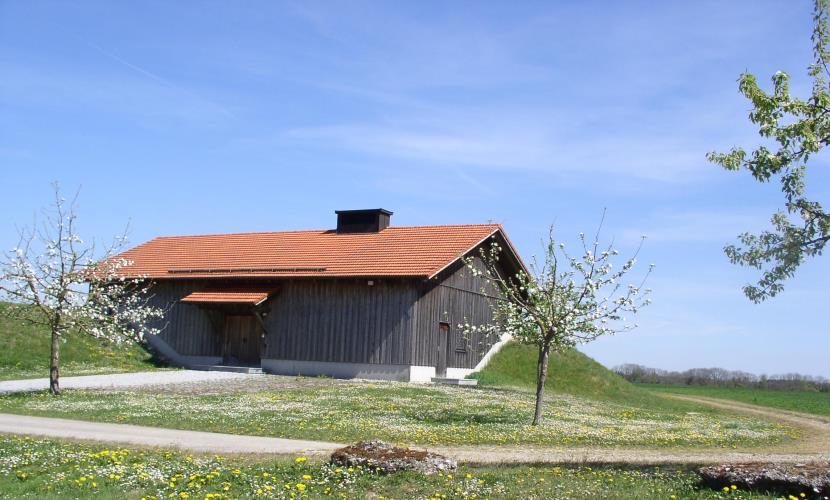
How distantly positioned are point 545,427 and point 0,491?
13.3 metres

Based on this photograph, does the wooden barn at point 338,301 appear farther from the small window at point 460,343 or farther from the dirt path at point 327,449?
the dirt path at point 327,449

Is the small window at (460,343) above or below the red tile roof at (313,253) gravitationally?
below

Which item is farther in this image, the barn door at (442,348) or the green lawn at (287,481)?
the barn door at (442,348)

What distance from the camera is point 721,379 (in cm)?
8200

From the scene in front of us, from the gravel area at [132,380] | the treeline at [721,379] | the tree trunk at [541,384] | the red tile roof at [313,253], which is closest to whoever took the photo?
the tree trunk at [541,384]

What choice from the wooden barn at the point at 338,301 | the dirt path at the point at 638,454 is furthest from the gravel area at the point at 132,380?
the dirt path at the point at 638,454

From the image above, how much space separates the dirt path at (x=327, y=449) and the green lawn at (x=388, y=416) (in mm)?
885

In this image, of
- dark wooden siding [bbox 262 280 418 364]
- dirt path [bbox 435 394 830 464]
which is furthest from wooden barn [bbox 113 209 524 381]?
dirt path [bbox 435 394 830 464]

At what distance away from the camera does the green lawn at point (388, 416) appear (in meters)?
18.3

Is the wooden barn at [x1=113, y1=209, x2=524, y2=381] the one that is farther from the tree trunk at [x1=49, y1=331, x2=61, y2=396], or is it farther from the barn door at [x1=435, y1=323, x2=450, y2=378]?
the tree trunk at [x1=49, y1=331, x2=61, y2=396]

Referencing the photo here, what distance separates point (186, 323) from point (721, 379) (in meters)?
61.8

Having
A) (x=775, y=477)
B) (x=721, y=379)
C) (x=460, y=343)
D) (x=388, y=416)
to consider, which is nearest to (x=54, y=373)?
(x=388, y=416)

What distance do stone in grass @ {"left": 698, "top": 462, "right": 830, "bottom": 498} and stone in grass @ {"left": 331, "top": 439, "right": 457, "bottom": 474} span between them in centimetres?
396

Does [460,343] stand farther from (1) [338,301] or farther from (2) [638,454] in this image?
(2) [638,454]
